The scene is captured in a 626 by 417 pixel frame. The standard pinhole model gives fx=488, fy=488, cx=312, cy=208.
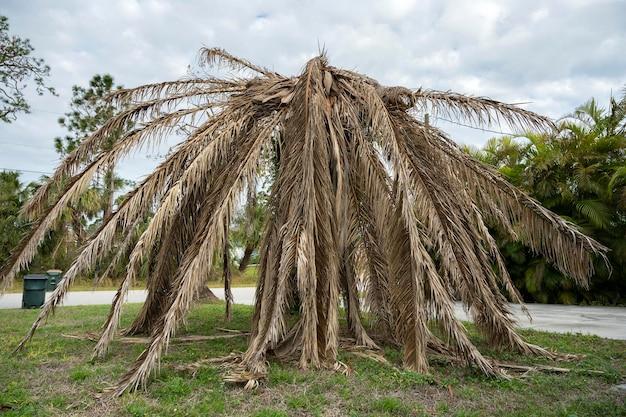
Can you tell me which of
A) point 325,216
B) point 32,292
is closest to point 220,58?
point 325,216

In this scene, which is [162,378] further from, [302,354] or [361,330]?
[361,330]

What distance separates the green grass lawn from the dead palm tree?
269mm

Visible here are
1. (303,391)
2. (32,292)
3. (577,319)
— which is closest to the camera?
(303,391)

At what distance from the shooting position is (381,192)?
20.3 feet

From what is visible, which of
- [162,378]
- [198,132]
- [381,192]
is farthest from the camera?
[198,132]

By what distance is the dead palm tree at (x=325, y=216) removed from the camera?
5477 millimetres

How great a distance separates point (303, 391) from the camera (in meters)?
4.76

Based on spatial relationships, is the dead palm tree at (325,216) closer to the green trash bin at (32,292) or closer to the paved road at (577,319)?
the paved road at (577,319)

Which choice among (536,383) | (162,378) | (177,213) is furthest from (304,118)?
(536,383)

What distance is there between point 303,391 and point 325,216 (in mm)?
2050

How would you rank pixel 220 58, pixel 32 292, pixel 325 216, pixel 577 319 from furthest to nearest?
pixel 32 292
pixel 577 319
pixel 220 58
pixel 325 216

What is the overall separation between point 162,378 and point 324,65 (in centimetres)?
463

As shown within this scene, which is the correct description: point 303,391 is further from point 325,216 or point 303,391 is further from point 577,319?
point 577,319

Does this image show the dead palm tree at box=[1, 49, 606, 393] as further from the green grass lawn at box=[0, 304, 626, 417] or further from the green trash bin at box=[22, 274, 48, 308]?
the green trash bin at box=[22, 274, 48, 308]
